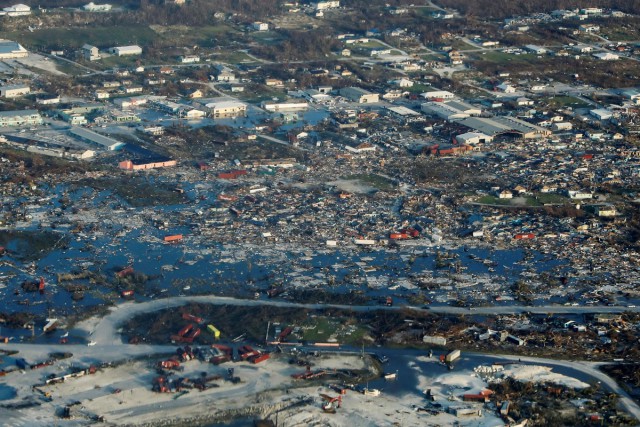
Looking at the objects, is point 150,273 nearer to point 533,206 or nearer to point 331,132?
point 533,206

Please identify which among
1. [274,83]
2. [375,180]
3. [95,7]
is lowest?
[95,7]

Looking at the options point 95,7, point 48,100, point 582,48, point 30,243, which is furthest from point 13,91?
point 582,48

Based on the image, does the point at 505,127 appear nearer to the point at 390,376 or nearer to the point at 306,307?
the point at 306,307

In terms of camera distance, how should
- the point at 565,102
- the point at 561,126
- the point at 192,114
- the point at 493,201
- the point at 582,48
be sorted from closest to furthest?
the point at 493,201 → the point at 561,126 → the point at 192,114 → the point at 565,102 → the point at 582,48

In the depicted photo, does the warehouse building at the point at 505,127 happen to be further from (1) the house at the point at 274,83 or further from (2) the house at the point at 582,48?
(2) the house at the point at 582,48

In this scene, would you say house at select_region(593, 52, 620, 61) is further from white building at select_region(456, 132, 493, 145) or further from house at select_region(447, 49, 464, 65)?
white building at select_region(456, 132, 493, 145)

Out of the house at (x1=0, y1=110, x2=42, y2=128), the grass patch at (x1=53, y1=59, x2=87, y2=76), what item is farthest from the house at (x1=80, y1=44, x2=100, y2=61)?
the house at (x1=0, y1=110, x2=42, y2=128)

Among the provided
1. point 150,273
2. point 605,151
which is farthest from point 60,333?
point 605,151
